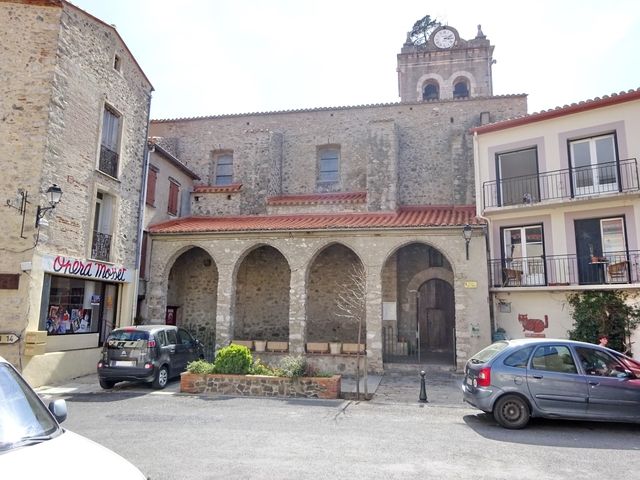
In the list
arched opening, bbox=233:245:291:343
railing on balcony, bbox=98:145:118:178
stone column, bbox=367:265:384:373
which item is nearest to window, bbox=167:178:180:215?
arched opening, bbox=233:245:291:343

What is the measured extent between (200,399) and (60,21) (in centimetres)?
1008

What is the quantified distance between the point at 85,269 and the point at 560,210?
45.1 feet

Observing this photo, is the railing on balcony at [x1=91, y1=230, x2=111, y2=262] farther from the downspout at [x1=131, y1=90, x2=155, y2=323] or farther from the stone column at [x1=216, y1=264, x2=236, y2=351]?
the stone column at [x1=216, y1=264, x2=236, y2=351]

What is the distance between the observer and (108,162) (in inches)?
523

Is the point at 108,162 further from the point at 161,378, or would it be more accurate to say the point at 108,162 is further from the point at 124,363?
the point at 161,378

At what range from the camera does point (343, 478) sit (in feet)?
16.1

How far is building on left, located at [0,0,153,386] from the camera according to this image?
10500mm

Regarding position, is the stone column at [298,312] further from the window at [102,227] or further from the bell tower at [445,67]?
the bell tower at [445,67]

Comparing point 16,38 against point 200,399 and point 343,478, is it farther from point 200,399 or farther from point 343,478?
point 343,478

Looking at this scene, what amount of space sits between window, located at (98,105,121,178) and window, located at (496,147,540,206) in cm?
1207

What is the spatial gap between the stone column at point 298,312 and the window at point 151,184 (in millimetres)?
5776

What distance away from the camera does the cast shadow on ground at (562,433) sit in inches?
249

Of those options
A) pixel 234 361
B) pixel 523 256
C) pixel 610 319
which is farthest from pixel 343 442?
pixel 523 256

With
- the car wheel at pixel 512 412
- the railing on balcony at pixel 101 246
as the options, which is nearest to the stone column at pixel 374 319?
the car wheel at pixel 512 412
